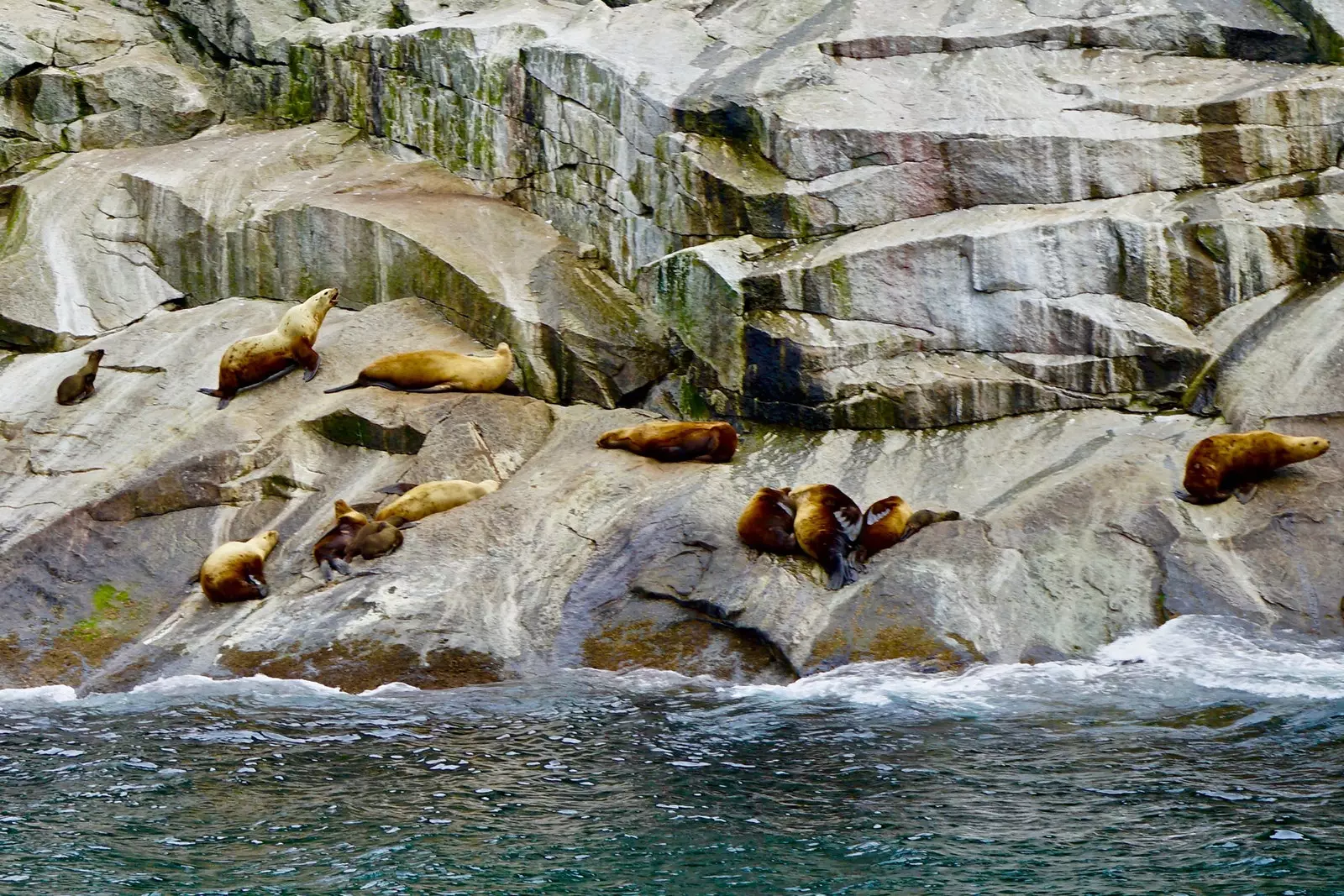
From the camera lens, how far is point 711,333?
1111 centimetres

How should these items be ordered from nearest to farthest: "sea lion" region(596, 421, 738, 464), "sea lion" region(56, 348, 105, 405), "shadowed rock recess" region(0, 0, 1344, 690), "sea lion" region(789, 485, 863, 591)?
"shadowed rock recess" region(0, 0, 1344, 690), "sea lion" region(789, 485, 863, 591), "sea lion" region(596, 421, 738, 464), "sea lion" region(56, 348, 105, 405)

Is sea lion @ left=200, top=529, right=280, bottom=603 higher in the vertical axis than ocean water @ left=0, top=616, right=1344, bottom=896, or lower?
higher

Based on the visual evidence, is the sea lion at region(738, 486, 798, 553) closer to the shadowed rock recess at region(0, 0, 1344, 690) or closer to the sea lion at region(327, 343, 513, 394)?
the shadowed rock recess at region(0, 0, 1344, 690)

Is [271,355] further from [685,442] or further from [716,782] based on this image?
[716,782]

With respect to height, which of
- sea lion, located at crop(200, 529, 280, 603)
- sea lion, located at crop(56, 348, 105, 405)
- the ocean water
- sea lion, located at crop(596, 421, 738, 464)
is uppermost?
sea lion, located at crop(56, 348, 105, 405)

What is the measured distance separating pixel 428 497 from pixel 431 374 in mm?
1596

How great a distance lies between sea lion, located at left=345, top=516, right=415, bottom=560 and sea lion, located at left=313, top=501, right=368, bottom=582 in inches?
2.3

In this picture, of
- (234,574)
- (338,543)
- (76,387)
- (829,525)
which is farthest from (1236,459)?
(76,387)

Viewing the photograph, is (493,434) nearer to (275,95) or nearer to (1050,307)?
(1050,307)

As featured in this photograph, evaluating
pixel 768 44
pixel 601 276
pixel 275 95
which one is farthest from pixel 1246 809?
pixel 275 95

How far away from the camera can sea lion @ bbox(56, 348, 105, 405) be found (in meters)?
11.6

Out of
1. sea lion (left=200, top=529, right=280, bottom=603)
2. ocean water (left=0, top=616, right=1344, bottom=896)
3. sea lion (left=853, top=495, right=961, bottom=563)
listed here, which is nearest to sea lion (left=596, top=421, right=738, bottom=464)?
sea lion (left=853, top=495, right=961, bottom=563)

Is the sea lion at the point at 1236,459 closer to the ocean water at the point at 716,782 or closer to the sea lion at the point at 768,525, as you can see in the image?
the ocean water at the point at 716,782

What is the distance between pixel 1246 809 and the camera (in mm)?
5793
